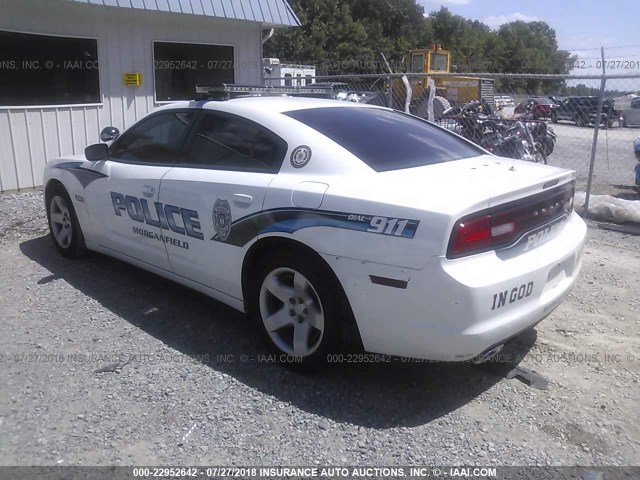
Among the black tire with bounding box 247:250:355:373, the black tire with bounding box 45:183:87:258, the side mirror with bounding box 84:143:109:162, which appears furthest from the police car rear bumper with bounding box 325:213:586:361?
the black tire with bounding box 45:183:87:258

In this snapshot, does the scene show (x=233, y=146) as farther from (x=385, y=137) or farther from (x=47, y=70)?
(x=47, y=70)

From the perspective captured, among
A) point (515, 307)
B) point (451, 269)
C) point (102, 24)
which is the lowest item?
point (515, 307)

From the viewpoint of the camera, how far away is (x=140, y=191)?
4.64 metres

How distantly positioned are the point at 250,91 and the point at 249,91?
14 mm

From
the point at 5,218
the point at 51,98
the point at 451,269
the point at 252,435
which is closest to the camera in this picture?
the point at 451,269

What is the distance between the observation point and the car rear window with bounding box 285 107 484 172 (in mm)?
3730

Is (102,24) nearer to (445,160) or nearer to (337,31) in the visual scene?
(445,160)

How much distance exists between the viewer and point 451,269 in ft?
9.79

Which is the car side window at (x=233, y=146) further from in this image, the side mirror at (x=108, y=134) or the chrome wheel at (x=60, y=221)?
the chrome wheel at (x=60, y=221)

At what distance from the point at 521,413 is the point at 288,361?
1.37 m

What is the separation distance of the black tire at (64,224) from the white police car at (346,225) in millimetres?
898

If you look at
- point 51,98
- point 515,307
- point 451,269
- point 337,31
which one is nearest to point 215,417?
point 451,269

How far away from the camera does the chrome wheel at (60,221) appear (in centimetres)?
577

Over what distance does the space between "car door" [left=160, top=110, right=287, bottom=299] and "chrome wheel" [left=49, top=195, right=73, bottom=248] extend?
181 centimetres
